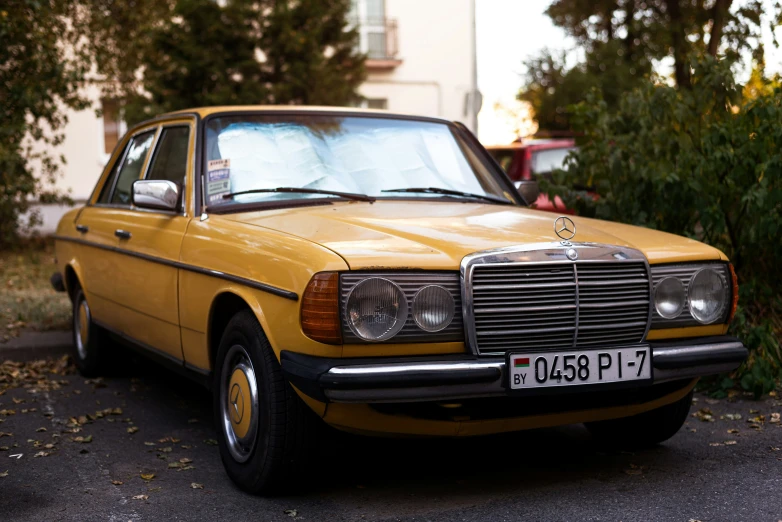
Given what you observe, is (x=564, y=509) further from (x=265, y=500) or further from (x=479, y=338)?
(x=265, y=500)

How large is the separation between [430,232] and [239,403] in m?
1.06

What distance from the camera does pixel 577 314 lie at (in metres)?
3.82

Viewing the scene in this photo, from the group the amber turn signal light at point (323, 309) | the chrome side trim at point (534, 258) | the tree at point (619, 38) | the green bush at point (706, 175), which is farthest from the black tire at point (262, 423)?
the tree at point (619, 38)

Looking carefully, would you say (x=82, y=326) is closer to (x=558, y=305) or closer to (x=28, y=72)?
(x=558, y=305)

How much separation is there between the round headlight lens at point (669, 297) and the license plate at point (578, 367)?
26 centimetres

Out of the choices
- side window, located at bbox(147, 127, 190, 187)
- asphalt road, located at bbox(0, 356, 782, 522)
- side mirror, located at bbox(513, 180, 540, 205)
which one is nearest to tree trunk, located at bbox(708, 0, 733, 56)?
side mirror, located at bbox(513, 180, 540, 205)

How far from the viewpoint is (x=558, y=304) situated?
379 centimetres

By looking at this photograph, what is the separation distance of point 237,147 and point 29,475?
5.89 feet

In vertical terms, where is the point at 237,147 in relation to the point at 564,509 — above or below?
above

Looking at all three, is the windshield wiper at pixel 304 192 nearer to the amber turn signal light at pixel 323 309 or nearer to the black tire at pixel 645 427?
the amber turn signal light at pixel 323 309

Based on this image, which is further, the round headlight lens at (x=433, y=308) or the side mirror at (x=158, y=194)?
the side mirror at (x=158, y=194)

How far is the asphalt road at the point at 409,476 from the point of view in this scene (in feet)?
12.5

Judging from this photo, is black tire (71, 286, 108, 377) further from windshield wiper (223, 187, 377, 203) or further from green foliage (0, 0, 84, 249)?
green foliage (0, 0, 84, 249)

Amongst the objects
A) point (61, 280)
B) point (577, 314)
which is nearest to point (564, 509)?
point (577, 314)
